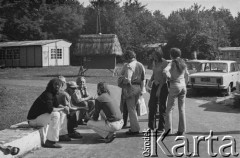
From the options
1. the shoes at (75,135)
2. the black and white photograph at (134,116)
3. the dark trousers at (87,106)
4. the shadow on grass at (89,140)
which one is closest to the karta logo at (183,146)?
the black and white photograph at (134,116)

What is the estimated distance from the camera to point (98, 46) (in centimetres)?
2475

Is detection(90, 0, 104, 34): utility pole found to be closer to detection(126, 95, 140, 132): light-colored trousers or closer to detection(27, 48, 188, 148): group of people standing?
detection(27, 48, 188, 148): group of people standing

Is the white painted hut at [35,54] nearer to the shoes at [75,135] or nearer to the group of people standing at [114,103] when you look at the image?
the group of people standing at [114,103]

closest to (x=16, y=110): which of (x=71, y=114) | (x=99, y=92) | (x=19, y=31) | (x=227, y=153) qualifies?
(x=71, y=114)

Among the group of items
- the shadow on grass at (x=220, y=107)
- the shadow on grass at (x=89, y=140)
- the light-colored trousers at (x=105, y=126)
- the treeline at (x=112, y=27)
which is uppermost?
the treeline at (x=112, y=27)

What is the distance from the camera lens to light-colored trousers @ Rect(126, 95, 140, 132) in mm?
7773

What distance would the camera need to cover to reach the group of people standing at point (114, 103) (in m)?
6.86

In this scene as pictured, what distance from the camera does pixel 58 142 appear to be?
728 cm

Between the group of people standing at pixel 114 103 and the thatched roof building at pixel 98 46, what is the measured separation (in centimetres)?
1604

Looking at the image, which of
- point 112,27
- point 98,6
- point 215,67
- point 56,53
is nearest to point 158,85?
point 215,67

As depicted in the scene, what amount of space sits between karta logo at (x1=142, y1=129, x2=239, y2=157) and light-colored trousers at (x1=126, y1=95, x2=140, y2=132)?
29 centimetres

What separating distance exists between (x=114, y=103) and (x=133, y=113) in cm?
73

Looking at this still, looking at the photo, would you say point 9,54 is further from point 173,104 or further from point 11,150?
point 11,150

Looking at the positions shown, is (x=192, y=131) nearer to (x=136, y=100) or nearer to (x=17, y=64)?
(x=136, y=100)
